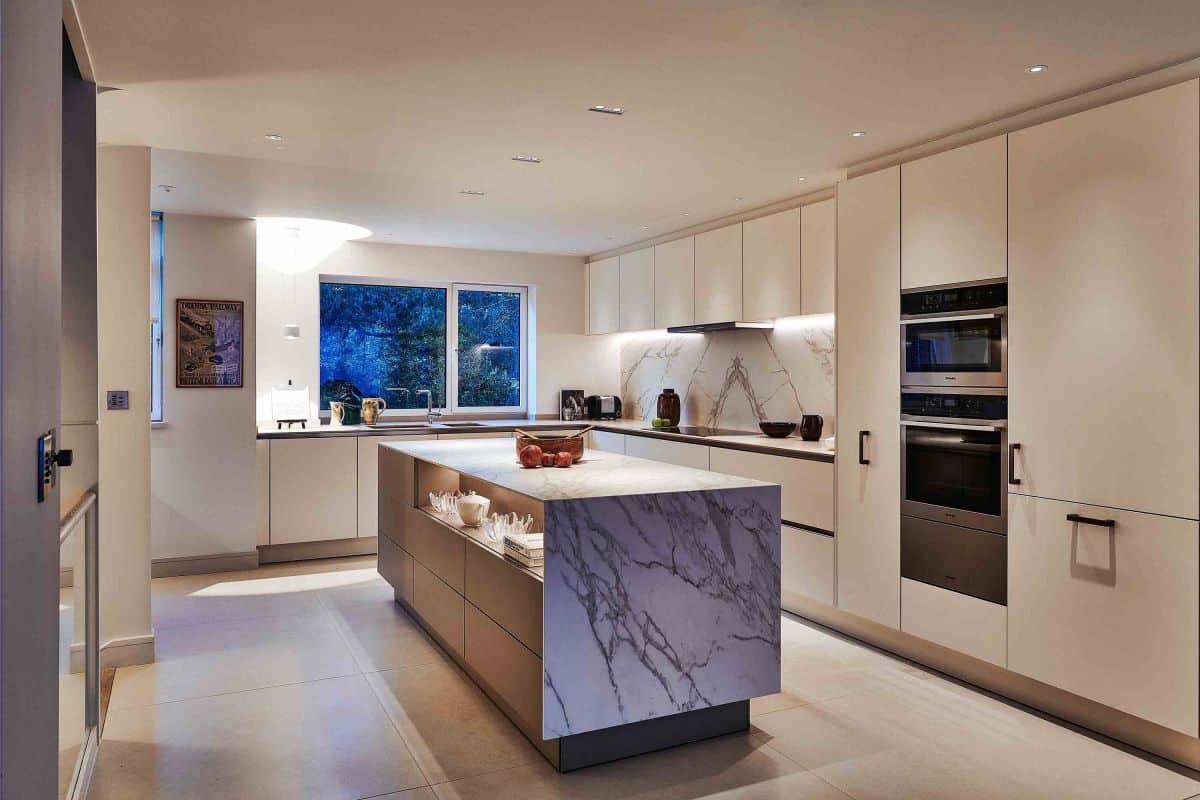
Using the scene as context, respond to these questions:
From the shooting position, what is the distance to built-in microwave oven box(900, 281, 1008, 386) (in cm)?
328

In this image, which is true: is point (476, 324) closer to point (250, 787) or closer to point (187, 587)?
point (187, 587)

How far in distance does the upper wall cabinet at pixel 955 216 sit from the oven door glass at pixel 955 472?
2.14 ft

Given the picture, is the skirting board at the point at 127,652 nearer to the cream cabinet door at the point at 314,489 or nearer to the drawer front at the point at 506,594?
the drawer front at the point at 506,594

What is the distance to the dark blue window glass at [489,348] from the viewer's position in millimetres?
6988

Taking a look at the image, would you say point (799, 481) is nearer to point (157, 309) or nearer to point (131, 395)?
point (131, 395)

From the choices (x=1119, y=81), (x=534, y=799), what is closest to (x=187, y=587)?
(x=534, y=799)

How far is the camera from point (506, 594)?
2910 millimetres

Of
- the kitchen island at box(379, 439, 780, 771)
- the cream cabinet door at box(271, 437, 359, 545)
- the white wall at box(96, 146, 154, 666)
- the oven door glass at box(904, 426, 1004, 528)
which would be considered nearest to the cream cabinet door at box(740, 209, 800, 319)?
the oven door glass at box(904, 426, 1004, 528)

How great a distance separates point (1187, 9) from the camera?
2.33 m

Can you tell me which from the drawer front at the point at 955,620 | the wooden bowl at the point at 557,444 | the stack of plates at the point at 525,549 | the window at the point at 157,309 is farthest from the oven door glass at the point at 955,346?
the window at the point at 157,309

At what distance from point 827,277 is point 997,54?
6.29 feet

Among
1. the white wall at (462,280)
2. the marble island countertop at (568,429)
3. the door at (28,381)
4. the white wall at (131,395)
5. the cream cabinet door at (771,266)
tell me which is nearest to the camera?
the door at (28,381)

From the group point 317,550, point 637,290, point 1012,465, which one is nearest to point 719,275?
point 637,290

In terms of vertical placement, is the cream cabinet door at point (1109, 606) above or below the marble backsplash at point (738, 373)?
below
